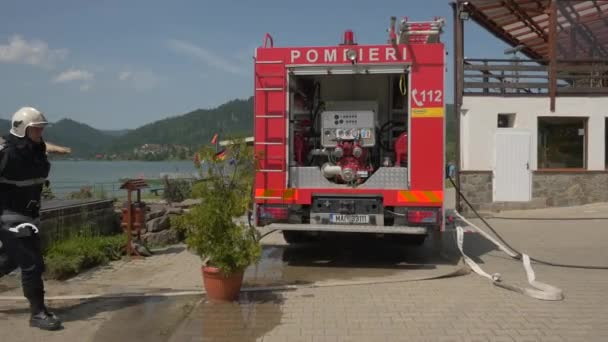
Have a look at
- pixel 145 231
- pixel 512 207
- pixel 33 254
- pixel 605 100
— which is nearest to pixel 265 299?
pixel 33 254

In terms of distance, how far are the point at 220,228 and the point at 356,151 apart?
300cm

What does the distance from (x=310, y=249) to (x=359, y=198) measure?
86.6 inches

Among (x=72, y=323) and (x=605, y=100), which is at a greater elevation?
(x=605, y=100)

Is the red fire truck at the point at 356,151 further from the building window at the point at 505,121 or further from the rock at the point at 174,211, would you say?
the building window at the point at 505,121

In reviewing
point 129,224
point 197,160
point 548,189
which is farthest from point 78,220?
point 548,189

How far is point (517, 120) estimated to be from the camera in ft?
49.5

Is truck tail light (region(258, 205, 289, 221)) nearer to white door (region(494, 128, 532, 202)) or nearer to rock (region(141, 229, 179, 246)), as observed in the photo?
rock (region(141, 229, 179, 246))

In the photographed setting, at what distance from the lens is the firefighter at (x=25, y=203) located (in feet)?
16.8

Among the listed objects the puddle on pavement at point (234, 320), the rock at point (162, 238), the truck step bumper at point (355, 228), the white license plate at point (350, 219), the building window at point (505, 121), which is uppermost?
the building window at point (505, 121)

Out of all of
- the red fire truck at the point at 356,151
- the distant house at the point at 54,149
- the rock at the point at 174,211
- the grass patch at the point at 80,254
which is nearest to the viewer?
the distant house at the point at 54,149

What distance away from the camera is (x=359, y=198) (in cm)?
787

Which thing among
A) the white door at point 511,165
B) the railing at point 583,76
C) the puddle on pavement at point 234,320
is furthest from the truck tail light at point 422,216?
the railing at point 583,76

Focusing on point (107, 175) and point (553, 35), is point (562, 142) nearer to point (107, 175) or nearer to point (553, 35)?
point (553, 35)

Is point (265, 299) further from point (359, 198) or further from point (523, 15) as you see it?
point (523, 15)
